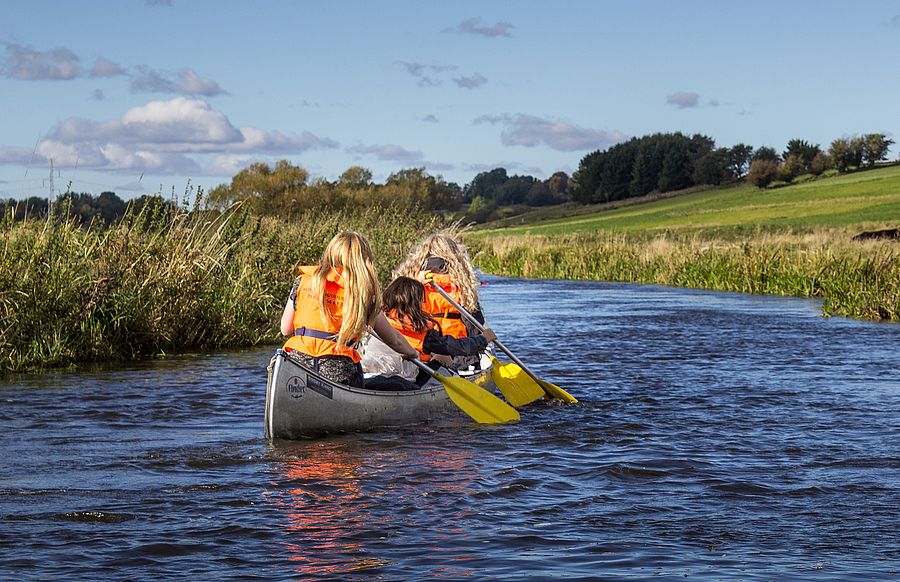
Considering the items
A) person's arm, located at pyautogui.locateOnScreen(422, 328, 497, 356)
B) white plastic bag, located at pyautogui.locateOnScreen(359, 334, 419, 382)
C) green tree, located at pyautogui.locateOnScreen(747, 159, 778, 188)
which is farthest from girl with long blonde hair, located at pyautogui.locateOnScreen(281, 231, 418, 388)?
green tree, located at pyautogui.locateOnScreen(747, 159, 778, 188)

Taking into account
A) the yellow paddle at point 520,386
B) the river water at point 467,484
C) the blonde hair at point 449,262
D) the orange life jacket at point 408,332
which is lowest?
the river water at point 467,484

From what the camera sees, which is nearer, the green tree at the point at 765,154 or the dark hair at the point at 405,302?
the dark hair at the point at 405,302

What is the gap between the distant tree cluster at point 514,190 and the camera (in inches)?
5536

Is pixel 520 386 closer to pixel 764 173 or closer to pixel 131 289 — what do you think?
pixel 131 289

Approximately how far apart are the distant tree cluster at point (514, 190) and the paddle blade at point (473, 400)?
103 meters

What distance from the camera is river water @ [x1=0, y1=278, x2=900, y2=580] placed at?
5.12 meters

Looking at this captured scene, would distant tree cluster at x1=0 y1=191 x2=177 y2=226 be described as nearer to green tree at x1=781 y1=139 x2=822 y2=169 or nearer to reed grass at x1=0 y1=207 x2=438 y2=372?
reed grass at x1=0 y1=207 x2=438 y2=372

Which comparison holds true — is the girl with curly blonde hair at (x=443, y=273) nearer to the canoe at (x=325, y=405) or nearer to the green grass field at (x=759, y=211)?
the canoe at (x=325, y=405)

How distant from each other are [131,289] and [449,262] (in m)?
4.33

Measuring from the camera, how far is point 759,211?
68.1m

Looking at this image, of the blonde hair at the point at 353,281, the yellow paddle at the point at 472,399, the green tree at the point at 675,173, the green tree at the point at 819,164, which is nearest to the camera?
the blonde hair at the point at 353,281

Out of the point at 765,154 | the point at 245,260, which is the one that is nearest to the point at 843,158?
the point at 765,154

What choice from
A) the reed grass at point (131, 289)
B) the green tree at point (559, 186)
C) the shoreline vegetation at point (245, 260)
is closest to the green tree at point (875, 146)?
the shoreline vegetation at point (245, 260)

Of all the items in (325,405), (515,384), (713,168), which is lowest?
(515,384)
